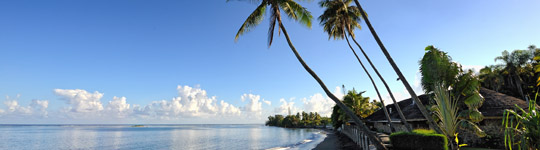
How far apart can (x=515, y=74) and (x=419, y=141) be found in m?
36.3

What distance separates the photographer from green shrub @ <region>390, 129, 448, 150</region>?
8.80m

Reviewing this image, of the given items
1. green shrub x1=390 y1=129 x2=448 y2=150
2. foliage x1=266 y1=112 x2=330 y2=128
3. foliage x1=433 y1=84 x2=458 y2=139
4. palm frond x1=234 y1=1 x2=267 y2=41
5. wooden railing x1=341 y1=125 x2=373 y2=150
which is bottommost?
foliage x1=266 y1=112 x2=330 y2=128

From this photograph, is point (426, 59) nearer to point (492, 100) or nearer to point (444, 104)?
point (444, 104)

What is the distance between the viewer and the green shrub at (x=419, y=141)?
8805mm

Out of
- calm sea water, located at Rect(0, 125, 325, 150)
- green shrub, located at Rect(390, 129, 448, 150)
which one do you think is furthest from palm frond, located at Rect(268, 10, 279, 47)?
calm sea water, located at Rect(0, 125, 325, 150)

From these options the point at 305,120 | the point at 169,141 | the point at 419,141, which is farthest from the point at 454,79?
the point at 305,120

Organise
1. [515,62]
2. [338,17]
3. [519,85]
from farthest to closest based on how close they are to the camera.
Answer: [515,62] < [519,85] < [338,17]

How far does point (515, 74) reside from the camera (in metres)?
33.0

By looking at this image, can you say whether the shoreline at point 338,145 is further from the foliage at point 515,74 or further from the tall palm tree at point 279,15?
the foliage at point 515,74

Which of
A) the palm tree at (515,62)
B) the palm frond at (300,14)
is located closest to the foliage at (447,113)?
the palm frond at (300,14)

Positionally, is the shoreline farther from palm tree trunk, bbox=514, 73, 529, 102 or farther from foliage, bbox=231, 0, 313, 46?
palm tree trunk, bbox=514, 73, 529, 102

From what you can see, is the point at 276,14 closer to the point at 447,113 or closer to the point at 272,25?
the point at 272,25

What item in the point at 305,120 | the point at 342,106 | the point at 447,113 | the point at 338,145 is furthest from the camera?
the point at 305,120

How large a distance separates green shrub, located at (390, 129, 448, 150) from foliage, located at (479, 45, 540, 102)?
33.4 m
